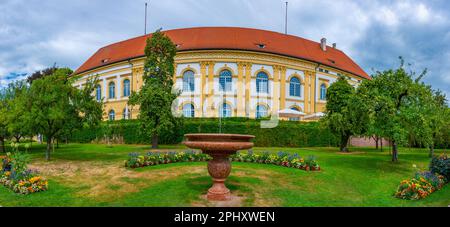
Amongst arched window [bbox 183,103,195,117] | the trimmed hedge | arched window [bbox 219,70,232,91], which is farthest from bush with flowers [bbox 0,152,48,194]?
arched window [bbox 219,70,232,91]

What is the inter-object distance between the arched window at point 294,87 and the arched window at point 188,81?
1269 cm

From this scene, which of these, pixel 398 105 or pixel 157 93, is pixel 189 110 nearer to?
pixel 157 93

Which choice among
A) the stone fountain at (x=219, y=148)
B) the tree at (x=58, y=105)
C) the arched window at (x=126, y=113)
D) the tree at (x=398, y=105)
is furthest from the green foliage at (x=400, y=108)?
the arched window at (x=126, y=113)

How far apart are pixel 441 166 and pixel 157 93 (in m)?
17.5

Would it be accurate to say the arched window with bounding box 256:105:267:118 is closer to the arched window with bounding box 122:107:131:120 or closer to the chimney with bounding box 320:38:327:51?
the arched window with bounding box 122:107:131:120

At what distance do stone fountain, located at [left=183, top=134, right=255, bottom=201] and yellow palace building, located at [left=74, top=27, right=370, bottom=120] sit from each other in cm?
2345

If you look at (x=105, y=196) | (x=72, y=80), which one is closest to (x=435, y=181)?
(x=105, y=196)

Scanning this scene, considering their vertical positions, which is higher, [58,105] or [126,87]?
[126,87]

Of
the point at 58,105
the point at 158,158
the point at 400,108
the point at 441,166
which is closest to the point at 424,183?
the point at 441,166

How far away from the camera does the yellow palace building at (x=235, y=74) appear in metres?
35.1

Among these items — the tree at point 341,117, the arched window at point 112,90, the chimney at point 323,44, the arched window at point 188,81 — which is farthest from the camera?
the chimney at point 323,44

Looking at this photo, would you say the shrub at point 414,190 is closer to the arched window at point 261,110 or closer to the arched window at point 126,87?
the arched window at point 261,110

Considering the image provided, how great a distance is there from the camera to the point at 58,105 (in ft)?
49.2

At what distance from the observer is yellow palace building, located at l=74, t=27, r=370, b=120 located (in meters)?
35.1
